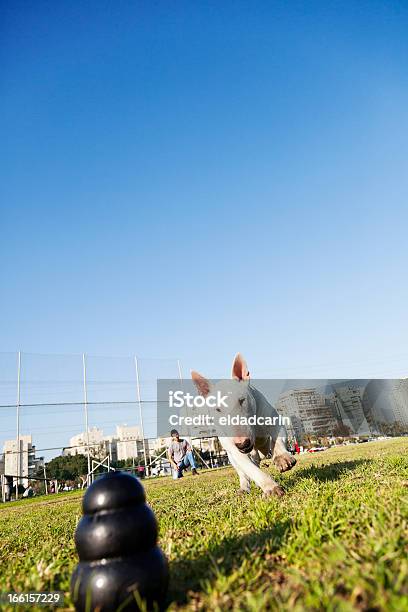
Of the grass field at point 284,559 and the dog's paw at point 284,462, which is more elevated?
the dog's paw at point 284,462

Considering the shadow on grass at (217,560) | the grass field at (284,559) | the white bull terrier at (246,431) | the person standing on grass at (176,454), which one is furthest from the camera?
the person standing on grass at (176,454)

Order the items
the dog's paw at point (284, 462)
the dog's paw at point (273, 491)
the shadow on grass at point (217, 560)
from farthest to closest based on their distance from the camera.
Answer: the dog's paw at point (284, 462), the dog's paw at point (273, 491), the shadow on grass at point (217, 560)

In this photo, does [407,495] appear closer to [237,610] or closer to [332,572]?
[332,572]

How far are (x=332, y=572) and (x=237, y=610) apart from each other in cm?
60

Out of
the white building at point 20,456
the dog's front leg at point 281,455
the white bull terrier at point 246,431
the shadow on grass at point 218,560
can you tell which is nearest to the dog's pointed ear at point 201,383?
the white bull terrier at point 246,431

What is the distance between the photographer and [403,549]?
85.0 inches

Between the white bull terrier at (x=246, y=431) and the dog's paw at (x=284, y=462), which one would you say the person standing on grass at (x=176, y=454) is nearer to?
→ the white bull terrier at (x=246, y=431)

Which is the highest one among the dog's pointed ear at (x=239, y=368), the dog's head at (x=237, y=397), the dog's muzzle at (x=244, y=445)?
the dog's pointed ear at (x=239, y=368)

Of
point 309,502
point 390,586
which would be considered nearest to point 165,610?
point 390,586

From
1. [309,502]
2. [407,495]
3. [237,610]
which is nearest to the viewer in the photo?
[237,610]

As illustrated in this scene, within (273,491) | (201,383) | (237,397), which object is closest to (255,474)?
(273,491)

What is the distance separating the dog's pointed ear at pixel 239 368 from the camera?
6590 mm

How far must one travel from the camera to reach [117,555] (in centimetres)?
202

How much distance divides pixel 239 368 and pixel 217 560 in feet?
13.6
